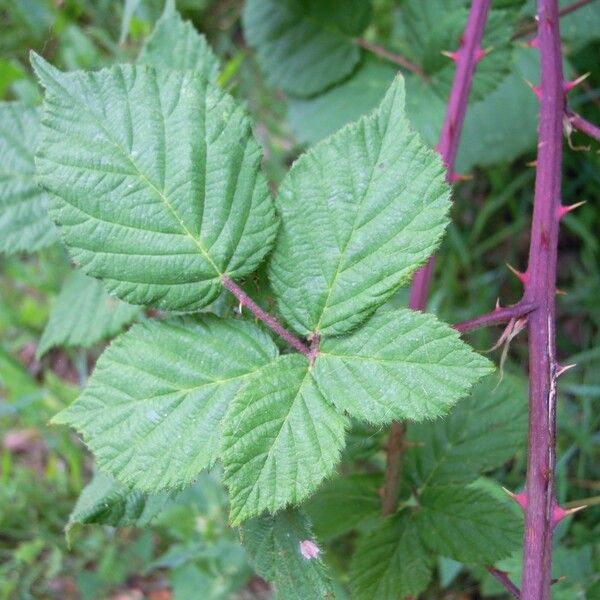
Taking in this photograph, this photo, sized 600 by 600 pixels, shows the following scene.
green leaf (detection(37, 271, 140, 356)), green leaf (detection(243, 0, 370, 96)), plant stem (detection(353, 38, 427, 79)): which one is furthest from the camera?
green leaf (detection(243, 0, 370, 96))

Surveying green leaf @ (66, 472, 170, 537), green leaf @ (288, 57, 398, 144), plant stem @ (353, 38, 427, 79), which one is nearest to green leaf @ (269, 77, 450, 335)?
green leaf @ (66, 472, 170, 537)

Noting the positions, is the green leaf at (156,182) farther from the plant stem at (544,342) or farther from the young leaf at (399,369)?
the plant stem at (544,342)

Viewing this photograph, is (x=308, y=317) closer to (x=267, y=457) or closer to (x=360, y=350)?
(x=360, y=350)

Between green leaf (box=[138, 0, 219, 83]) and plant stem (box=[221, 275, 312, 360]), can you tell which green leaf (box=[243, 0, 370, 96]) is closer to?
green leaf (box=[138, 0, 219, 83])

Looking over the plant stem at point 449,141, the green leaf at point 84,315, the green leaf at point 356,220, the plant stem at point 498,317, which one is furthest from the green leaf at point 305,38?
the plant stem at point 498,317

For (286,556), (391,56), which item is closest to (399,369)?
(286,556)

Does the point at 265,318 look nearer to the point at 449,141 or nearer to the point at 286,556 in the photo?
the point at 286,556

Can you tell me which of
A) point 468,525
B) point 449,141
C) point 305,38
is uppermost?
point 305,38

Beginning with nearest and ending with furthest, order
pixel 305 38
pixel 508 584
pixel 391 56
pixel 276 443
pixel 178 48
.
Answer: pixel 276 443 → pixel 508 584 → pixel 178 48 → pixel 391 56 → pixel 305 38
